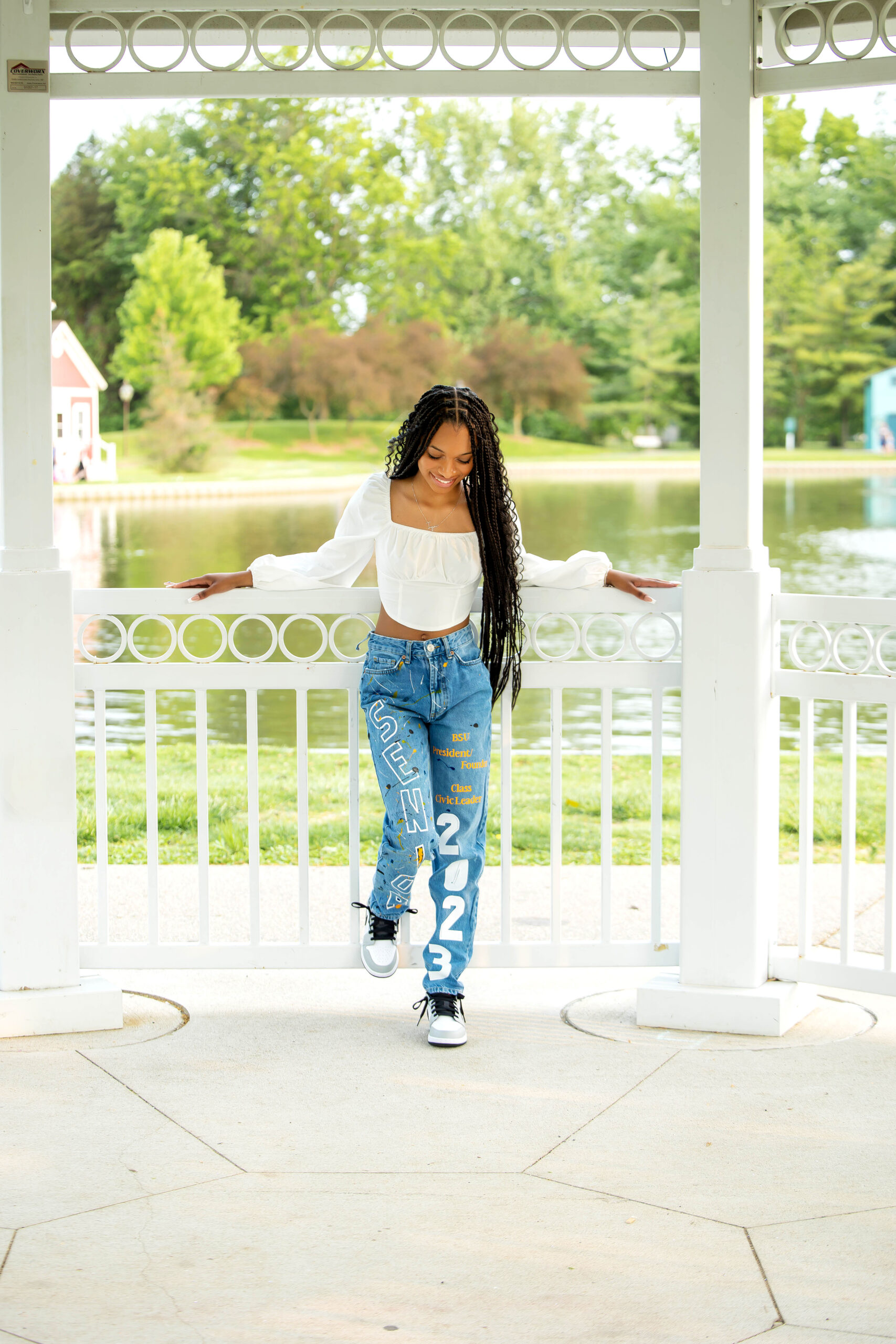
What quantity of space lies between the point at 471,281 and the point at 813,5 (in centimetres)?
3358

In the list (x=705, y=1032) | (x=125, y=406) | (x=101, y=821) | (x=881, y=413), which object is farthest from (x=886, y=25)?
(x=881, y=413)

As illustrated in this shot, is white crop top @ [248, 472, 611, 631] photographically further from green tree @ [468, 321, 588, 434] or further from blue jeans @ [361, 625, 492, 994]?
green tree @ [468, 321, 588, 434]

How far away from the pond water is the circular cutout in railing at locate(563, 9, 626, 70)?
27.0 feet

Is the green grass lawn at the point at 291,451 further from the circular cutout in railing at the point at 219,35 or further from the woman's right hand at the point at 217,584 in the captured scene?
the woman's right hand at the point at 217,584

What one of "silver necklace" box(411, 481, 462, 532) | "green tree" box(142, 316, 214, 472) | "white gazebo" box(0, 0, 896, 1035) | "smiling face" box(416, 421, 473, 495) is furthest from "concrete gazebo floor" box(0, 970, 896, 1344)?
"green tree" box(142, 316, 214, 472)

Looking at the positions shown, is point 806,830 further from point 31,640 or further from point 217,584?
point 31,640

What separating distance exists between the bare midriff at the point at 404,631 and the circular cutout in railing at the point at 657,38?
56.5 inches

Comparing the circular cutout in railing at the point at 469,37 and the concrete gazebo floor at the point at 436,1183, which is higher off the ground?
the circular cutout in railing at the point at 469,37

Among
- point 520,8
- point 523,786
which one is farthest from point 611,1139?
point 523,786

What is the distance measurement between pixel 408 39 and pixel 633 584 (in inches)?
56.7

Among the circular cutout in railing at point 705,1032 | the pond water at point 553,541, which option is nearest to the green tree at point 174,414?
the pond water at point 553,541

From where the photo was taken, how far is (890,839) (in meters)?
3.43

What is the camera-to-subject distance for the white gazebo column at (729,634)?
11.1 feet

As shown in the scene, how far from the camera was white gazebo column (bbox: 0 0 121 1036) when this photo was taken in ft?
11.0
